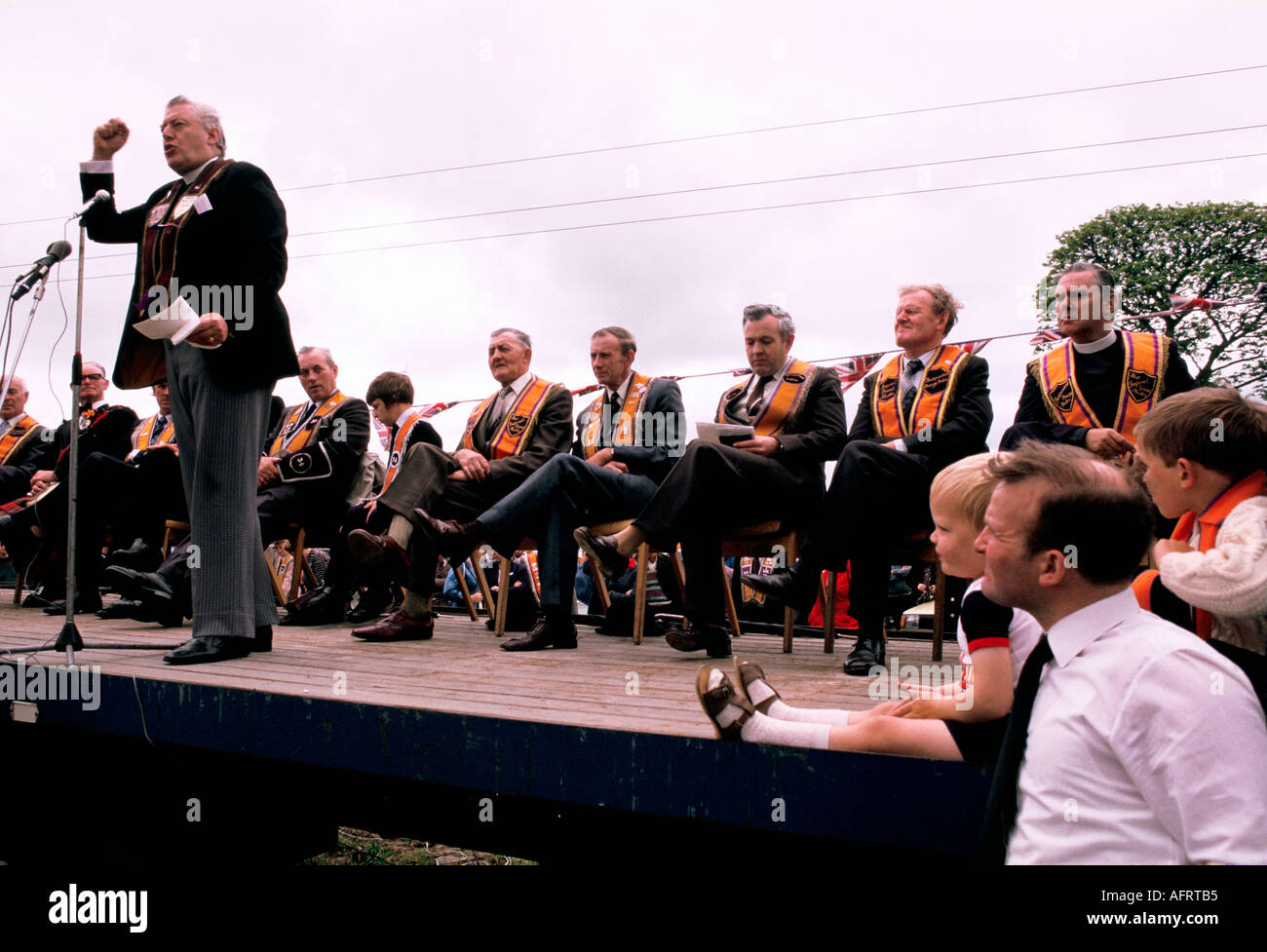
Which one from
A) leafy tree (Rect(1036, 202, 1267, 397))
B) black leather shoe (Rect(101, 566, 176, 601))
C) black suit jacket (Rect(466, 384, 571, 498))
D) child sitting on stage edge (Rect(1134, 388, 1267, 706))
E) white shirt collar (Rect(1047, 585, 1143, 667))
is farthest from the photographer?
leafy tree (Rect(1036, 202, 1267, 397))

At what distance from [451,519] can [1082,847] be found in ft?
11.3

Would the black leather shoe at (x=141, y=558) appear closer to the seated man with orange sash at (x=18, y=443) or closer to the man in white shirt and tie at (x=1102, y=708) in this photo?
the seated man with orange sash at (x=18, y=443)

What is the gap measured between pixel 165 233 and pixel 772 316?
231cm

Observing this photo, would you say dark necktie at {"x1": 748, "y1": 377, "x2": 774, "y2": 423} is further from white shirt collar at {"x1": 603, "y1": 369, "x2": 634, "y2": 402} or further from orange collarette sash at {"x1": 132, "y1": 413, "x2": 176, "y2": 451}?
orange collarette sash at {"x1": 132, "y1": 413, "x2": 176, "y2": 451}

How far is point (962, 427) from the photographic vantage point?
3479 mm

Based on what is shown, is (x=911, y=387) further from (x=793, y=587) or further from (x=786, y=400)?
(x=793, y=587)

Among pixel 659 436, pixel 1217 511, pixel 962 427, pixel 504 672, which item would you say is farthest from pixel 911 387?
pixel 1217 511

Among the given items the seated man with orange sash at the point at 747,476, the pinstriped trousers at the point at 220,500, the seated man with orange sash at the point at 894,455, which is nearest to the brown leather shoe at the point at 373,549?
the pinstriped trousers at the point at 220,500

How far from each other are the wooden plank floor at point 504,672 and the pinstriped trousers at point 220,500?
0.17 metres

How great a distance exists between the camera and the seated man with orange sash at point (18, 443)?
6461 mm

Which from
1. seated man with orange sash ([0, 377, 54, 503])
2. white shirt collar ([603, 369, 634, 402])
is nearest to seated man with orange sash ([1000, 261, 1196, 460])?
white shirt collar ([603, 369, 634, 402])

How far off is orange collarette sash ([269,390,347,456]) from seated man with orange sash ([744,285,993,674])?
2.67 meters

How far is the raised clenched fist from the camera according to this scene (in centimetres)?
343
